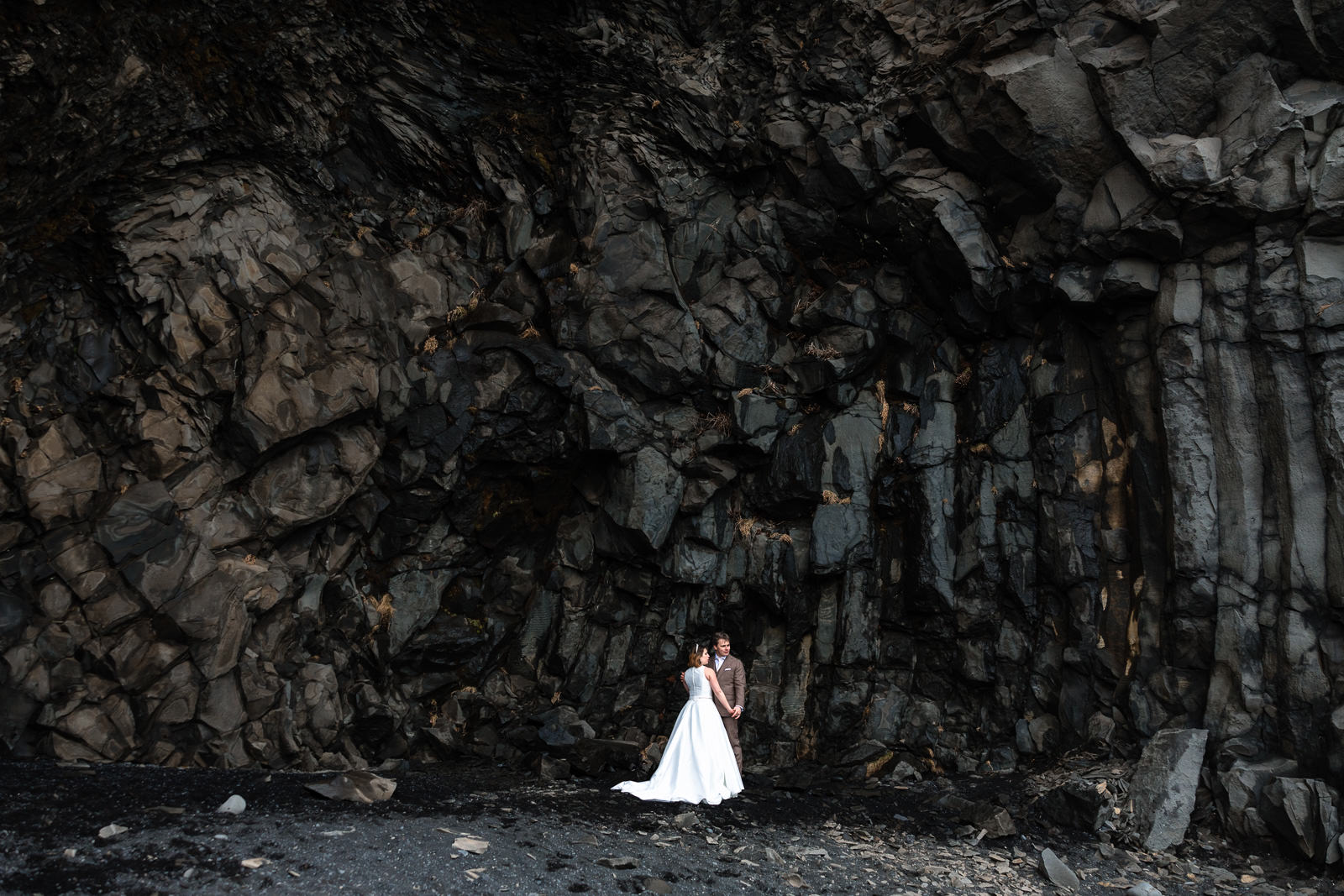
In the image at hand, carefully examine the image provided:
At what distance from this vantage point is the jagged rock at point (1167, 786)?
9.48 meters

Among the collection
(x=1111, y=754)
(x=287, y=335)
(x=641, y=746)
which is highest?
(x=287, y=335)

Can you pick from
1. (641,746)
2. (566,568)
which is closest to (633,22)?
(566,568)

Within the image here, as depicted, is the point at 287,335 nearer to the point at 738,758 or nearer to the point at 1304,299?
the point at 738,758

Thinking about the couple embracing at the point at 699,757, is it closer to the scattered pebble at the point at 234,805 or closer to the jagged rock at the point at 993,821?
the jagged rock at the point at 993,821

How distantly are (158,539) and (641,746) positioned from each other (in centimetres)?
821

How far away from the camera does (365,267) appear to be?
15.5 m

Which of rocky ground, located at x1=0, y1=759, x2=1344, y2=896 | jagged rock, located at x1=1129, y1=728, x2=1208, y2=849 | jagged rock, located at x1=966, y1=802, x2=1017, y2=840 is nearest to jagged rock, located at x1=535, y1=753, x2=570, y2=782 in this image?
rocky ground, located at x1=0, y1=759, x2=1344, y2=896

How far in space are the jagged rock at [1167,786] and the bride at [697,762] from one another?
4.78m

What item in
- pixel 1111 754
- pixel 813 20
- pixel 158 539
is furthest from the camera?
pixel 813 20

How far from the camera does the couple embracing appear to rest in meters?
10.6

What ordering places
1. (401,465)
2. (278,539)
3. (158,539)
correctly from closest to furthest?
(158,539), (278,539), (401,465)

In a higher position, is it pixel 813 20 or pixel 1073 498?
pixel 813 20

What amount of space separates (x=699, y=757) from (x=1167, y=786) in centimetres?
552

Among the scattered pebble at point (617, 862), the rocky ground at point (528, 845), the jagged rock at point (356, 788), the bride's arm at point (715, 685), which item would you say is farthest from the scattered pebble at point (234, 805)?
the bride's arm at point (715, 685)
